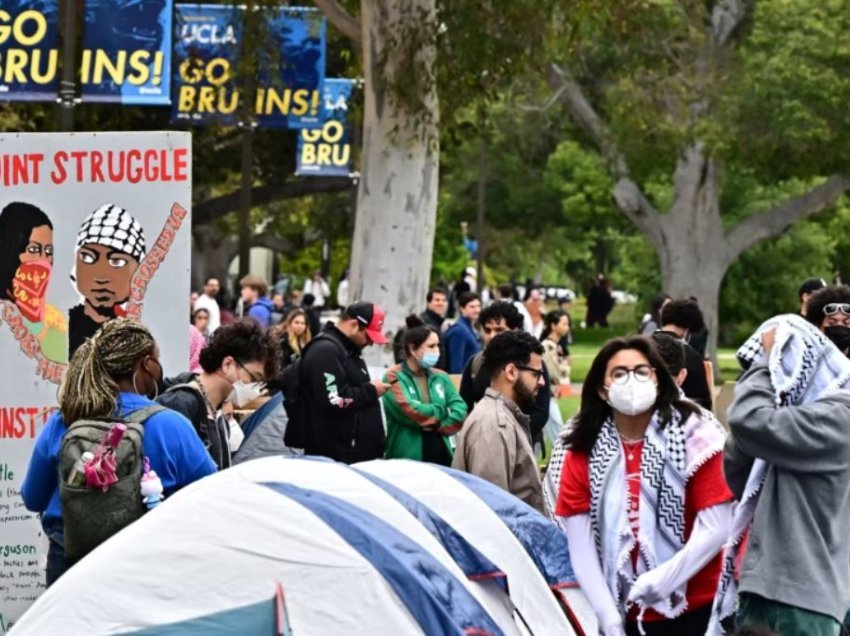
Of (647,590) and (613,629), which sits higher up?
(647,590)

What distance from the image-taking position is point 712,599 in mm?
7484

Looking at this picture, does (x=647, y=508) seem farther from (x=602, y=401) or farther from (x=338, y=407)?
(x=338, y=407)

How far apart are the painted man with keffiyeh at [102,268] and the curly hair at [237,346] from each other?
3.75 feet

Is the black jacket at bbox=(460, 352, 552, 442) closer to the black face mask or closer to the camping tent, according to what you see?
the black face mask

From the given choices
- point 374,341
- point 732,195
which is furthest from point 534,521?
point 732,195

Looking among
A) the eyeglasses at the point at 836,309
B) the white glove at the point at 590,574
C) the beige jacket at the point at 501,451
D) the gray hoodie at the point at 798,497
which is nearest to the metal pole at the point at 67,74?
the beige jacket at the point at 501,451

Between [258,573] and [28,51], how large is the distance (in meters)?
18.4

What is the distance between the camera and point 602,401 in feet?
25.1

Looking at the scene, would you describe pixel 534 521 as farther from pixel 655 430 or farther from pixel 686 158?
pixel 686 158

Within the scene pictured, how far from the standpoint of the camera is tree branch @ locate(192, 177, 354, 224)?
40562 mm

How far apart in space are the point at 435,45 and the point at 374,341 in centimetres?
723

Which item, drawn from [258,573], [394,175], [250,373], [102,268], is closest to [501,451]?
[250,373]

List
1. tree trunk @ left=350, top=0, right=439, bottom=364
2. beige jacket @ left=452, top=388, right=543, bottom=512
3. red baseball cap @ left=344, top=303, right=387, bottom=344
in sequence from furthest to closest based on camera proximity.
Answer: tree trunk @ left=350, top=0, right=439, bottom=364
red baseball cap @ left=344, top=303, right=387, bottom=344
beige jacket @ left=452, top=388, right=543, bottom=512

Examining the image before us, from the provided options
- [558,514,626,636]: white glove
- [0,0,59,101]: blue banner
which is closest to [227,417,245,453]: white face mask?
[558,514,626,636]: white glove
